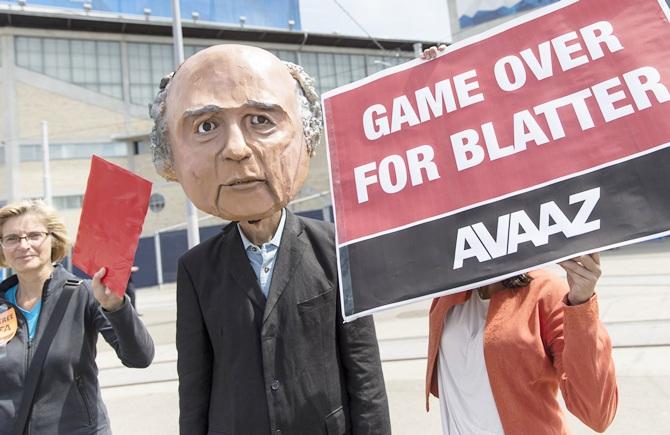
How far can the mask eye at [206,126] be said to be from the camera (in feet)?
4.99

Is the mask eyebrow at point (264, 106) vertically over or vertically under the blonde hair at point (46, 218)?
over

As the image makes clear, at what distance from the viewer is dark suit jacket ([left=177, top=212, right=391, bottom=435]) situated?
1.57m

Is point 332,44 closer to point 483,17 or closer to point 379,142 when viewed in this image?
point 483,17

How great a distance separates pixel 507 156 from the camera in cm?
144

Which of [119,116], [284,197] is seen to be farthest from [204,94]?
[119,116]

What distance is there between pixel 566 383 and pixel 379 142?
85 centimetres

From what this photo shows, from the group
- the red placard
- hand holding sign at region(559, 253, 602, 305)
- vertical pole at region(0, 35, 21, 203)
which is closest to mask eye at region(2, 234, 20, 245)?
the red placard

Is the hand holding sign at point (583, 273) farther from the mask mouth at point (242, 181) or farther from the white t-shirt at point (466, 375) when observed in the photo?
the mask mouth at point (242, 181)

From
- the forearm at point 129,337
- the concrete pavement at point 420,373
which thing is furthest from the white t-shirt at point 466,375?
the concrete pavement at point 420,373

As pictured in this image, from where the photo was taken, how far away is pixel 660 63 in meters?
1.36

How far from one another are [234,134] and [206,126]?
0.36ft

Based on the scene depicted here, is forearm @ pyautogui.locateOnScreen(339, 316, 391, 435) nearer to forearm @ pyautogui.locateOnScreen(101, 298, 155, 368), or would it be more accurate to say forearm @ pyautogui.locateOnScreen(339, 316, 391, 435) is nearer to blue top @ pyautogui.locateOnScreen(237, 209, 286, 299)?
blue top @ pyautogui.locateOnScreen(237, 209, 286, 299)

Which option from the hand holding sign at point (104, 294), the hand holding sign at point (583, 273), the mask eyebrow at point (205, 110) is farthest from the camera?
the hand holding sign at point (104, 294)

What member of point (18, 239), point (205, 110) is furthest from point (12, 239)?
point (205, 110)
